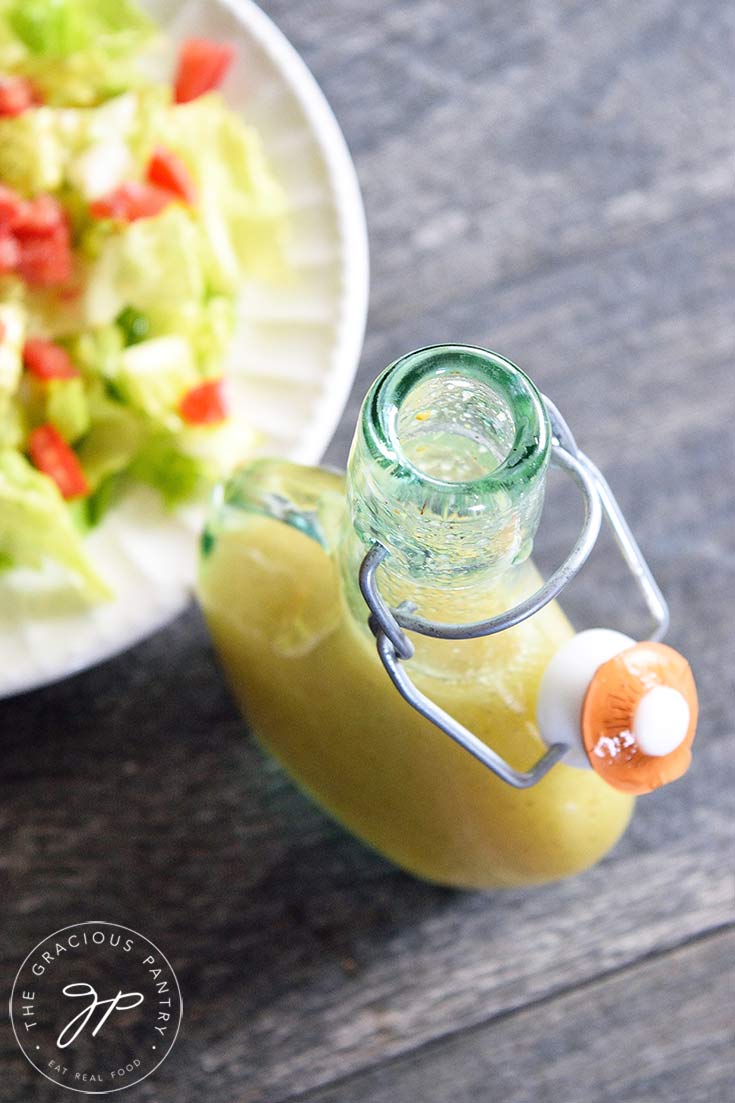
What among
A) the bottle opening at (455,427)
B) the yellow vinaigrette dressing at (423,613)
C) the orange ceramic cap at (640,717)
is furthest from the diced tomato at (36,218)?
the orange ceramic cap at (640,717)

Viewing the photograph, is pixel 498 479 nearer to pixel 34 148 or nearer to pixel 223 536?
pixel 223 536

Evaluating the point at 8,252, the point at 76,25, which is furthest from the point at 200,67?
the point at 8,252

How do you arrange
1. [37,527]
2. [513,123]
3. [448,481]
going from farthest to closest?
[513,123]
[37,527]
[448,481]

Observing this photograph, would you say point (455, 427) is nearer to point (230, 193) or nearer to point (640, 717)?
point (640, 717)

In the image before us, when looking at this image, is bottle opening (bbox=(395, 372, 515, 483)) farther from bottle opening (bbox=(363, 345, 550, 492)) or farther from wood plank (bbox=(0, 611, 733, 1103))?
wood plank (bbox=(0, 611, 733, 1103))

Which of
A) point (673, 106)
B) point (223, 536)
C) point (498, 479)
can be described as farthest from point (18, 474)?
point (673, 106)

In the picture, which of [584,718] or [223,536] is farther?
[223,536]

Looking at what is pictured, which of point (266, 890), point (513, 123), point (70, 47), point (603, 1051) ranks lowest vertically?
point (603, 1051)
